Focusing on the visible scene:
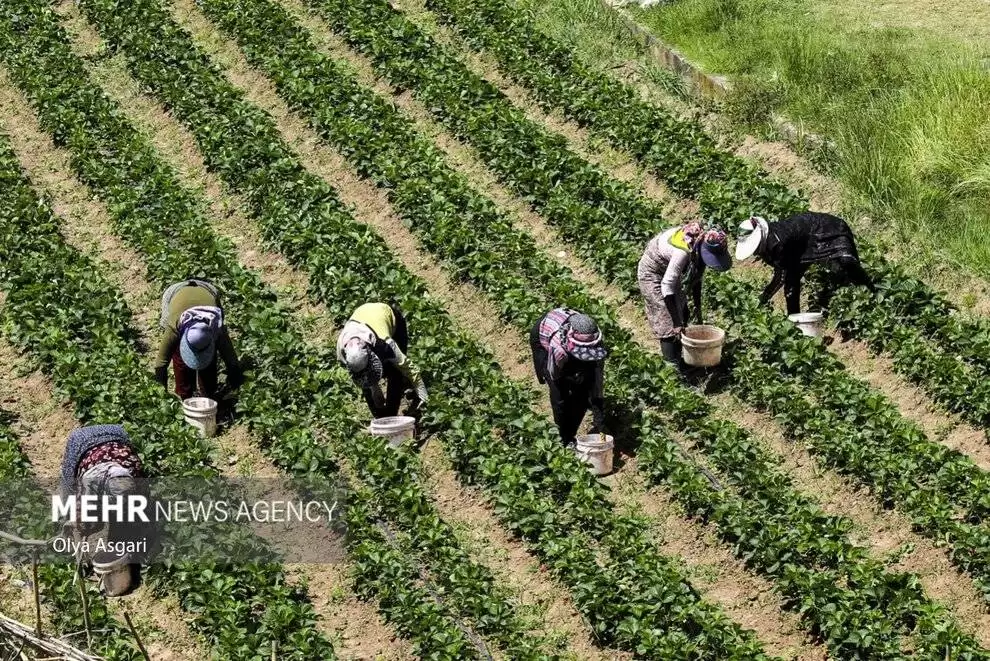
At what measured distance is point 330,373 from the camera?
39.5 feet

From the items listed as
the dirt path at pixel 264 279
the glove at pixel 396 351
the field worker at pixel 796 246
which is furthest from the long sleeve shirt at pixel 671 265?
the dirt path at pixel 264 279

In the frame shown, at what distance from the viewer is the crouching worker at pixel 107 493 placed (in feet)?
32.4

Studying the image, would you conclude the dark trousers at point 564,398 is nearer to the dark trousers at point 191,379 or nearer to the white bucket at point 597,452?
the white bucket at point 597,452

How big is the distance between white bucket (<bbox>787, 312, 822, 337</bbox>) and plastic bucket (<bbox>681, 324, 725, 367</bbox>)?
2.52ft

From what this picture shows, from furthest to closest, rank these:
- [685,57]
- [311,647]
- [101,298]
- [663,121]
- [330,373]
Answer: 1. [685,57]
2. [663,121]
3. [101,298]
4. [330,373]
5. [311,647]

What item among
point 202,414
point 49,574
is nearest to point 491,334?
point 202,414

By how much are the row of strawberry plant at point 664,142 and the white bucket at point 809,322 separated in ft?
1.13

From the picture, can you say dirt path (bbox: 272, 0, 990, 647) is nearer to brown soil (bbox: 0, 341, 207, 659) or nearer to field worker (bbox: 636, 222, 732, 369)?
field worker (bbox: 636, 222, 732, 369)

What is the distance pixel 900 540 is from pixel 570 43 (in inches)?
350

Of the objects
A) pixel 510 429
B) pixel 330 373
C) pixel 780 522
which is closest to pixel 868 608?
pixel 780 522

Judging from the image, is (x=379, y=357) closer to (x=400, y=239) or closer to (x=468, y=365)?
(x=468, y=365)

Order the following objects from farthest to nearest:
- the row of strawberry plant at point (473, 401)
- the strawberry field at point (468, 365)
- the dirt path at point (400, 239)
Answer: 1. the dirt path at point (400, 239)
2. the strawberry field at point (468, 365)
3. the row of strawberry plant at point (473, 401)

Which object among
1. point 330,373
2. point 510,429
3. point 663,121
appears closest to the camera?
point 510,429

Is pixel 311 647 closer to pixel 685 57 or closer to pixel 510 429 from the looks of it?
pixel 510 429
